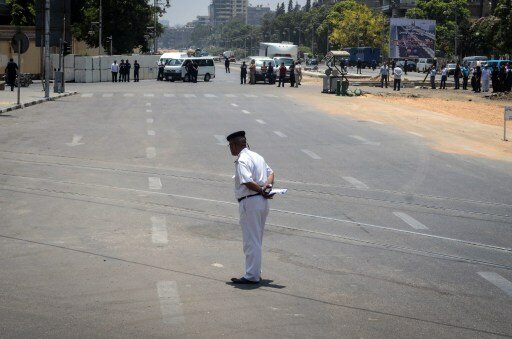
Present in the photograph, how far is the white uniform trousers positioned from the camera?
935cm

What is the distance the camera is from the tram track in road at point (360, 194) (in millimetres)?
15062

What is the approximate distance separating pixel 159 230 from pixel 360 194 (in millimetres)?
5091

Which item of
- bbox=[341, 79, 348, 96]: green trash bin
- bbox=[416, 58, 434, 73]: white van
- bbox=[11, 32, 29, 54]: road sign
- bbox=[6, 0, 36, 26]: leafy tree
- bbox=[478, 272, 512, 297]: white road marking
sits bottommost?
bbox=[478, 272, 512, 297]: white road marking

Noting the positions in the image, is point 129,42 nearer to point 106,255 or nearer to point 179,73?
point 179,73

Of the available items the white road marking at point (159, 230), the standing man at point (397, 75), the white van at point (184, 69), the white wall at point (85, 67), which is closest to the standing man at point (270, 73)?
the white van at point (184, 69)

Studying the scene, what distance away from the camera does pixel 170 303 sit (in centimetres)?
876

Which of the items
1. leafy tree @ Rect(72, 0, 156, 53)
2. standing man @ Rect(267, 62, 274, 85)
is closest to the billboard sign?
leafy tree @ Rect(72, 0, 156, 53)

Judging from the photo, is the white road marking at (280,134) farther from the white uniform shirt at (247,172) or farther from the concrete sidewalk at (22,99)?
the white uniform shirt at (247,172)

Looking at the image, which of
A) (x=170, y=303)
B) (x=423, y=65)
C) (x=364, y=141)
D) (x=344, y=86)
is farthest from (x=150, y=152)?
(x=423, y=65)

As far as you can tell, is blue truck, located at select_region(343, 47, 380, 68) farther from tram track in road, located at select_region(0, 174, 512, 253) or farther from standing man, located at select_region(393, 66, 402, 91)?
tram track in road, located at select_region(0, 174, 512, 253)

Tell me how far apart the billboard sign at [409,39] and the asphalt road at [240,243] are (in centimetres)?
7910

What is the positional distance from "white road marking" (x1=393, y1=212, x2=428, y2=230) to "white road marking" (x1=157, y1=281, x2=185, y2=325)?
5.05 m

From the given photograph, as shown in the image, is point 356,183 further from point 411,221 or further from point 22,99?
point 22,99

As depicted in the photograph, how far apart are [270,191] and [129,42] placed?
89.0 m
